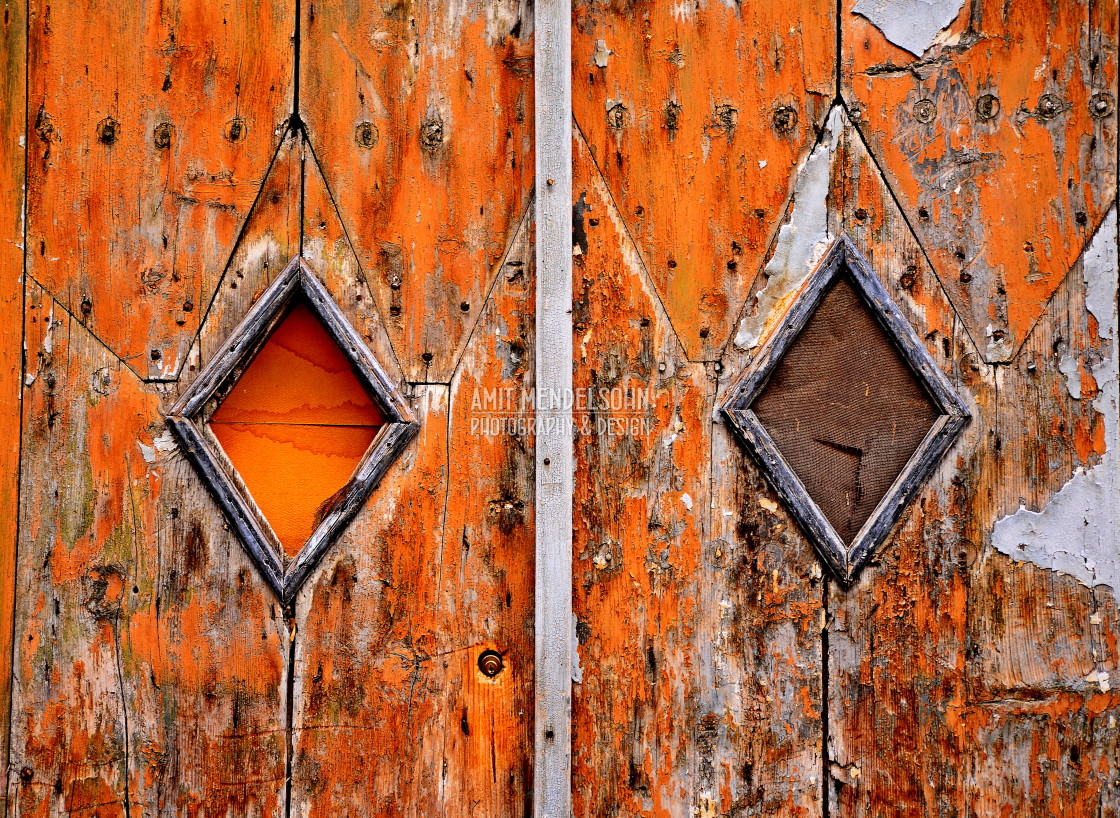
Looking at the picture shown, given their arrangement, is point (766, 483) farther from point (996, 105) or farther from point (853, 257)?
point (996, 105)

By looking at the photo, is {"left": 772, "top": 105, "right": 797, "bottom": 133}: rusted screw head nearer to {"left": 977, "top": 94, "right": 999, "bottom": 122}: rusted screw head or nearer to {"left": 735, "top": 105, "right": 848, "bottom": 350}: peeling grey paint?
{"left": 735, "top": 105, "right": 848, "bottom": 350}: peeling grey paint

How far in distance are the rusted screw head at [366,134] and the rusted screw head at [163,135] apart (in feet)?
1.26

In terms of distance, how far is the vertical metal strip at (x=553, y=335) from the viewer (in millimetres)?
1521

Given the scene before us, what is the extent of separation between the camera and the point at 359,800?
60.9 inches

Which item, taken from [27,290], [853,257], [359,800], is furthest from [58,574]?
[853,257]

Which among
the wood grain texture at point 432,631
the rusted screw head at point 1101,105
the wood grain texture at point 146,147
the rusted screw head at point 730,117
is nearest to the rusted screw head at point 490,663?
the wood grain texture at point 432,631

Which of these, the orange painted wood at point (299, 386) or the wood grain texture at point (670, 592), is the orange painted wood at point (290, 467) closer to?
the orange painted wood at point (299, 386)

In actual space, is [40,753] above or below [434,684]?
below

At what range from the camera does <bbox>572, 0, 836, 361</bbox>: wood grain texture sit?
1.59m

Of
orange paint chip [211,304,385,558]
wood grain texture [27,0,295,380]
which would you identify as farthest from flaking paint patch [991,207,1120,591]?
wood grain texture [27,0,295,380]

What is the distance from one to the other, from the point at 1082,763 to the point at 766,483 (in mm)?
866

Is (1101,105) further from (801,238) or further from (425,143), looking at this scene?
(425,143)

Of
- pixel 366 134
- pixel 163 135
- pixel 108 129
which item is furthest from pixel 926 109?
pixel 108 129

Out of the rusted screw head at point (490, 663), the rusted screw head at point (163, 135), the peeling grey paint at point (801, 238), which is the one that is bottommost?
the rusted screw head at point (490, 663)
